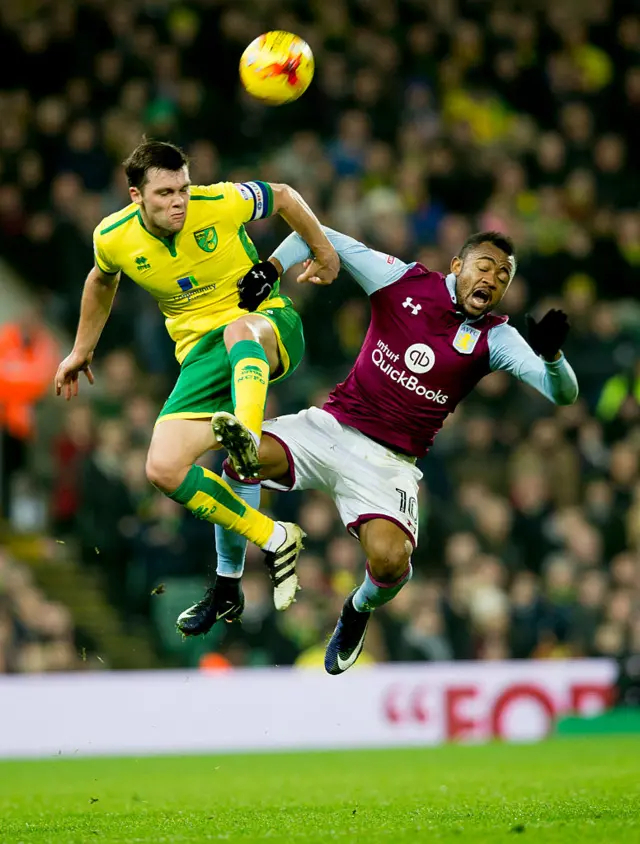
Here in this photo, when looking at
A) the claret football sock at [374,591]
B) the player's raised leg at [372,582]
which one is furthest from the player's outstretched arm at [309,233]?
the claret football sock at [374,591]

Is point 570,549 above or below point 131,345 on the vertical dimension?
below

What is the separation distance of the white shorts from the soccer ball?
67.3 inches

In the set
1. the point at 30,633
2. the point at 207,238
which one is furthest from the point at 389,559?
the point at 30,633

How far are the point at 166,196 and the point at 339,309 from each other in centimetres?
722

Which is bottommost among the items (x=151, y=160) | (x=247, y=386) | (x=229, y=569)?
(x=229, y=569)

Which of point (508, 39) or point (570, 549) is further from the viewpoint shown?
point (508, 39)

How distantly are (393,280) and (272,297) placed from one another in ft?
2.20

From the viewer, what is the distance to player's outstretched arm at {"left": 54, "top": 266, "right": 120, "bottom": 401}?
7.79 m

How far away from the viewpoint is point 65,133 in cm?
1562

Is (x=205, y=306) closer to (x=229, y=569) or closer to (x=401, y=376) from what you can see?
(x=401, y=376)

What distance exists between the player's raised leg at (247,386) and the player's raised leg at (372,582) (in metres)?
0.96

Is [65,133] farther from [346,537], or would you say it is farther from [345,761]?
[345,761]

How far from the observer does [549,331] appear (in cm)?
710

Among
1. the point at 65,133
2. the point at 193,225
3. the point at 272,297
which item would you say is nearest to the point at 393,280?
the point at 272,297
